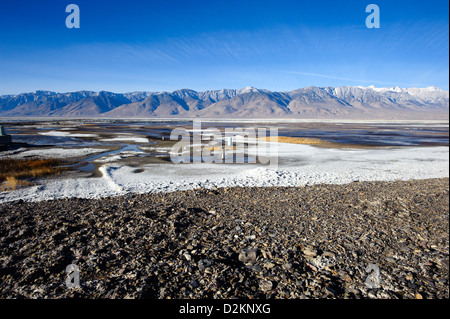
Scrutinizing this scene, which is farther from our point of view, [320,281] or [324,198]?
[324,198]

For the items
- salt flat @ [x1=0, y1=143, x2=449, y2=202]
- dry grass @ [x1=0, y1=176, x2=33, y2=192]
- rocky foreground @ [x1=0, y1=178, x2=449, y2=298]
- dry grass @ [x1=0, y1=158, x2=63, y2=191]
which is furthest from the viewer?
dry grass @ [x1=0, y1=158, x2=63, y2=191]

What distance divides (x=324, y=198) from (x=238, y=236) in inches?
170

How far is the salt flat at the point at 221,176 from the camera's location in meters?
11.2

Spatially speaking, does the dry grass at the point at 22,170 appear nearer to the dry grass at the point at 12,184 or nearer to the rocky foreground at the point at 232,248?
A: the dry grass at the point at 12,184

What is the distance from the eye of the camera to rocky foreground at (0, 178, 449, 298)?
14.3 feet

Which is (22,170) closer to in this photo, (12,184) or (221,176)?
(12,184)

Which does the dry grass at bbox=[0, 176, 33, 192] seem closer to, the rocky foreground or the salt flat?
the salt flat

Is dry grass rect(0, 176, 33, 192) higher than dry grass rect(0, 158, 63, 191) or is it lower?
lower

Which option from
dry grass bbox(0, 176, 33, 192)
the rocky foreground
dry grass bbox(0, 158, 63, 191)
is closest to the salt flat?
dry grass bbox(0, 176, 33, 192)

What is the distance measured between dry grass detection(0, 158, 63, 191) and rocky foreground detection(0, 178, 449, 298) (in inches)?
170

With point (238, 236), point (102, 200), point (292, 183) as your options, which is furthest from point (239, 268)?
point (292, 183)

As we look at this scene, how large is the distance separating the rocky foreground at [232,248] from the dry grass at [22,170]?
4.32 m

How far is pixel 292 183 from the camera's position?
1251 cm

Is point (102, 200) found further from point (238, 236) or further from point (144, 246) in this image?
point (238, 236)
